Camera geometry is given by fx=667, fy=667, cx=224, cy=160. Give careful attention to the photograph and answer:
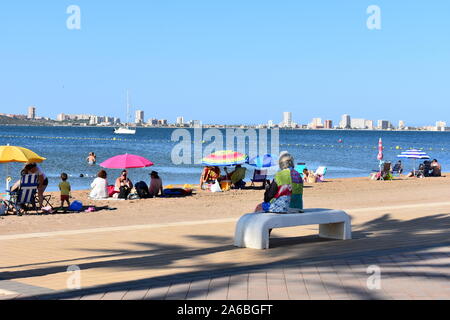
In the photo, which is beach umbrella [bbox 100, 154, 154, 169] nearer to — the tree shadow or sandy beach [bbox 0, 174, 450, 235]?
sandy beach [bbox 0, 174, 450, 235]

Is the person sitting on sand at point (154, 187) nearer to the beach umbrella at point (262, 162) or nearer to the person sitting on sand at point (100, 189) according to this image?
the person sitting on sand at point (100, 189)

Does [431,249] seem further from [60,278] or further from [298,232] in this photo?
[60,278]

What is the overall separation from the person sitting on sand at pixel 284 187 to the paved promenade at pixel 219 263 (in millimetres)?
610

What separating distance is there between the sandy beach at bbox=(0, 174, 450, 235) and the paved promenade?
144 centimetres

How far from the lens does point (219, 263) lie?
8414 mm

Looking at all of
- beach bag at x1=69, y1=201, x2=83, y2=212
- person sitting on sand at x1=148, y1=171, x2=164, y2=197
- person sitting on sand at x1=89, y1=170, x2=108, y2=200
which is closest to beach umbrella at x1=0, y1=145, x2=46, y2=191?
beach bag at x1=69, y1=201, x2=83, y2=212

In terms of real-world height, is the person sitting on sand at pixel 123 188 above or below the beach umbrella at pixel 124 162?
below

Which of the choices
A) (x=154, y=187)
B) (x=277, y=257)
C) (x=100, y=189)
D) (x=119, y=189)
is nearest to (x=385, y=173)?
(x=154, y=187)

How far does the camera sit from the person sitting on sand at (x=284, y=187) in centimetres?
→ 962

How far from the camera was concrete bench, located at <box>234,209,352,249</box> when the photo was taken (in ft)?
31.1

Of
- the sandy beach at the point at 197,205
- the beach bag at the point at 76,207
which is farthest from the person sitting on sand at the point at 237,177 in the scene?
the beach bag at the point at 76,207

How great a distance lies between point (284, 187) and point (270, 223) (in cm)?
59

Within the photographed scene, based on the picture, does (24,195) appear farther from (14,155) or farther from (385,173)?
(385,173)

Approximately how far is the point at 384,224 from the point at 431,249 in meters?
3.69
